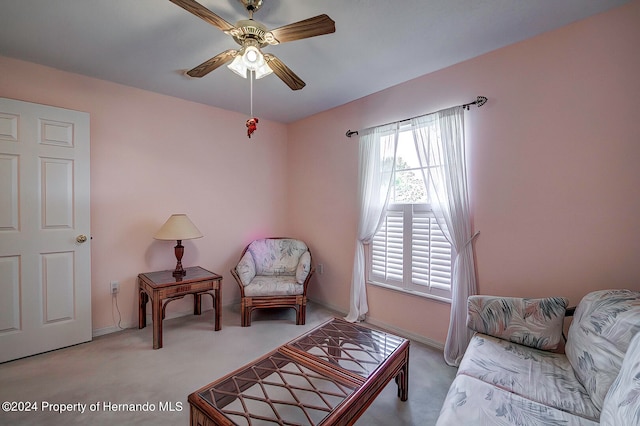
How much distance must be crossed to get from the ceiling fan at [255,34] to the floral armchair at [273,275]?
6.90 ft

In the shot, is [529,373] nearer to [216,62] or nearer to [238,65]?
[238,65]

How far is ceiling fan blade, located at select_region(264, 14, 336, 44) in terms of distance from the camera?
1.36 metres

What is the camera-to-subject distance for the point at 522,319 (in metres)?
1.66

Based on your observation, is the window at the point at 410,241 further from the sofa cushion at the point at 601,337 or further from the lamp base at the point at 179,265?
the lamp base at the point at 179,265

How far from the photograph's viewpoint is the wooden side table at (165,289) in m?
2.38

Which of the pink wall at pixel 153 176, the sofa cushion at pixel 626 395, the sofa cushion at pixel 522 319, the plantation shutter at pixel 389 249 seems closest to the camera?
the sofa cushion at pixel 626 395

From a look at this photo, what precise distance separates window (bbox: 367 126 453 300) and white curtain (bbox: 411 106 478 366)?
0.36 feet

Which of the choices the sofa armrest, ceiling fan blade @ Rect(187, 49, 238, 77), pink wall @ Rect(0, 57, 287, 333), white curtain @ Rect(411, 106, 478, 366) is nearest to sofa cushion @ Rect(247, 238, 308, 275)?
the sofa armrest

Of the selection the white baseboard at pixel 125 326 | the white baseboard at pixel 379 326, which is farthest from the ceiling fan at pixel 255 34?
the white baseboard at pixel 125 326

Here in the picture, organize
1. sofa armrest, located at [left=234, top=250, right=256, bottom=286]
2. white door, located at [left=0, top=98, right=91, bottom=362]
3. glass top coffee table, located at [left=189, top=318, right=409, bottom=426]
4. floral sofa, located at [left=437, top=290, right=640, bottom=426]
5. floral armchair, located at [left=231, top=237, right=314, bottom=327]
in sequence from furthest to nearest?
1. sofa armrest, located at [left=234, top=250, right=256, bottom=286]
2. floral armchair, located at [left=231, top=237, right=314, bottom=327]
3. white door, located at [left=0, top=98, right=91, bottom=362]
4. glass top coffee table, located at [left=189, top=318, right=409, bottom=426]
5. floral sofa, located at [left=437, top=290, right=640, bottom=426]

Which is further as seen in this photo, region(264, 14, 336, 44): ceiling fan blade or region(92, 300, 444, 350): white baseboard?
region(92, 300, 444, 350): white baseboard

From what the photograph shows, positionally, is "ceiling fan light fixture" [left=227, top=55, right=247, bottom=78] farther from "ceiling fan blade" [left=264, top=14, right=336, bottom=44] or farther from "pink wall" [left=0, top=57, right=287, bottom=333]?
"pink wall" [left=0, top=57, right=287, bottom=333]

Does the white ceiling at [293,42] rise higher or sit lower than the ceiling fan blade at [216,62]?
higher

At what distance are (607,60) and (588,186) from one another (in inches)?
32.0
